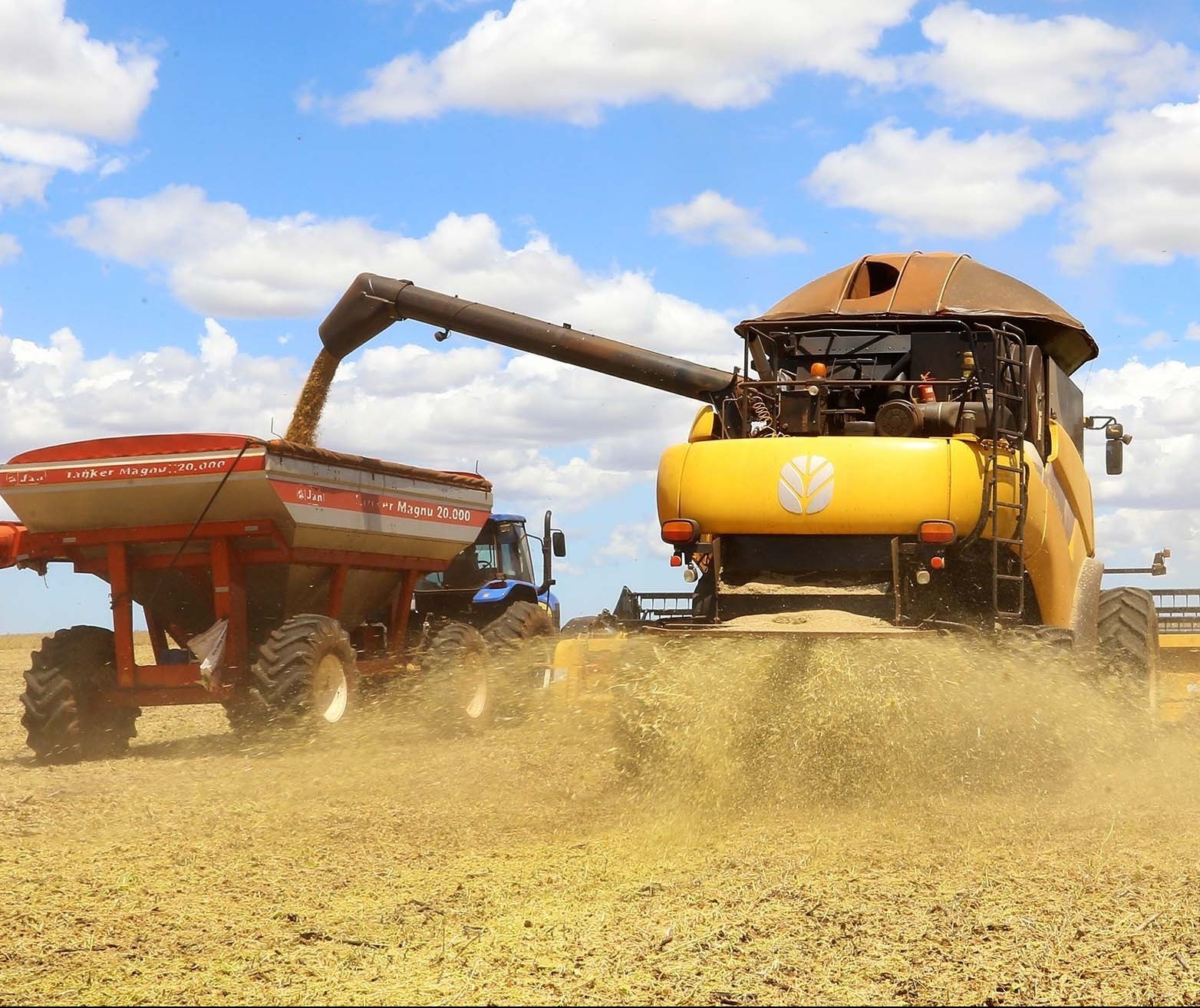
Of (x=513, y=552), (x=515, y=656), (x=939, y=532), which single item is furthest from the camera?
(x=513, y=552)

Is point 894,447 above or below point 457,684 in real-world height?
above

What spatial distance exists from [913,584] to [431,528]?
6.46 metres

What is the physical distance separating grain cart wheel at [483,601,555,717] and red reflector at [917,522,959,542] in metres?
6.27

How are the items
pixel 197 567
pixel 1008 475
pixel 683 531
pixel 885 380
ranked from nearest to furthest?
pixel 1008 475 < pixel 683 531 < pixel 885 380 < pixel 197 567

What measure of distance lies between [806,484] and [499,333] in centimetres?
755

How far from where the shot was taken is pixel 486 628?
15.1 m

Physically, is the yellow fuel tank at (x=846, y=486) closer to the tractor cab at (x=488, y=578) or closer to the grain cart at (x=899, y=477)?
the grain cart at (x=899, y=477)

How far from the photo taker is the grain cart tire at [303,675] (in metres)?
11.4

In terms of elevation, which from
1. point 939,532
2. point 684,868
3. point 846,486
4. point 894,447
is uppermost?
point 894,447

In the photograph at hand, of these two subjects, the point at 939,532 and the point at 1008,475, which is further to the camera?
the point at 1008,475

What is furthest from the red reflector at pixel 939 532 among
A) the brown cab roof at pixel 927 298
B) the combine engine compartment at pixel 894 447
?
the brown cab roof at pixel 927 298

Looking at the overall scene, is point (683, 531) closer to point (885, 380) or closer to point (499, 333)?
point (885, 380)

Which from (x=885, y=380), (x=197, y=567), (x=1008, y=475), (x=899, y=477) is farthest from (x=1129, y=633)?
(x=197, y=567)

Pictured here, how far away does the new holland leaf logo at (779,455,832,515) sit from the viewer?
27.3 ft
